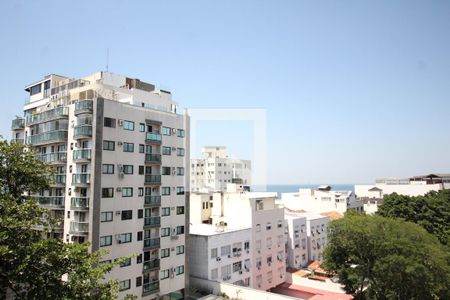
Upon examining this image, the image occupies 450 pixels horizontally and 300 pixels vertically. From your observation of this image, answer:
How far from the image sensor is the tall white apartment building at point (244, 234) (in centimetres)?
3678

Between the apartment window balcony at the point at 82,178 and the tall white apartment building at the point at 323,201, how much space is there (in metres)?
57.9

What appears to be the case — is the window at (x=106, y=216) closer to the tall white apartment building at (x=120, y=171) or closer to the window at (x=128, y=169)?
the tall white apartment building at (x=120, y=171)

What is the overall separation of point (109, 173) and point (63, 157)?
5219 millimetres

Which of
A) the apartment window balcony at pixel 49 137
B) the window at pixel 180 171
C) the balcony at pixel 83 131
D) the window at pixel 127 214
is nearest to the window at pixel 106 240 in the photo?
the window at pixel 127 214

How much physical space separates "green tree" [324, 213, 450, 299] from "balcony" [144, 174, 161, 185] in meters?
18.4

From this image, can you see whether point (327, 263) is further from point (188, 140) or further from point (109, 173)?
point (109, 173)

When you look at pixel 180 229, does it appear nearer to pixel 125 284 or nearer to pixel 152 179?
pixel 152 179

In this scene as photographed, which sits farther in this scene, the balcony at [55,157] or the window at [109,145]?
the balcony at [55,157]

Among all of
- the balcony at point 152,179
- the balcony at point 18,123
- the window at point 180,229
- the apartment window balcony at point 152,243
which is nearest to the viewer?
the apartment window balcony at point 152,243

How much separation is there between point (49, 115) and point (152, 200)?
502 inches

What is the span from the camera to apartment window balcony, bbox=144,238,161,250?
101 feet

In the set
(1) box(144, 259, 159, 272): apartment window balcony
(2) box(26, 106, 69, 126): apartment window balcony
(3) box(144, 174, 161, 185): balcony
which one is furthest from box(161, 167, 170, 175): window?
(2) box(26, 106, 69, 126): apartment window balcony

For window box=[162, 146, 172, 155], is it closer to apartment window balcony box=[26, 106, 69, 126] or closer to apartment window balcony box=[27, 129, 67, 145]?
apartment window balcony box=[27, 129, 67, 145]

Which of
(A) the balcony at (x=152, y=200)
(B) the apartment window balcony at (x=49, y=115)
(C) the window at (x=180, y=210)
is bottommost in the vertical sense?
(C) the window at (x=180, y=210)
